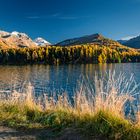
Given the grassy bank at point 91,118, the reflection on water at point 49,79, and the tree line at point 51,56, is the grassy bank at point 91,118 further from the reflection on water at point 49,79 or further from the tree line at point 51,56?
the tree line at point 51,56

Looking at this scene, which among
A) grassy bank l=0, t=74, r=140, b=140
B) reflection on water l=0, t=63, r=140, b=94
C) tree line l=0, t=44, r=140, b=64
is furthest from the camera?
tree line l=0, t=44, r=140, b=64

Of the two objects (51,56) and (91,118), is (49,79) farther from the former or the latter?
(51,56)

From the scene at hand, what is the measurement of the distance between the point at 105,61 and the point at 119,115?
187 meters

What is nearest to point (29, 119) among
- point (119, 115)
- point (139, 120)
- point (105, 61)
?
point (119, 115)

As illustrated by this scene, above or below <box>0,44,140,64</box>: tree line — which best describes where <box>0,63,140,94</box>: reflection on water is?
below

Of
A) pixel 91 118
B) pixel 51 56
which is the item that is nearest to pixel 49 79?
pixel 91 118

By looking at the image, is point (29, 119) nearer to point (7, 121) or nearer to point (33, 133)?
point (7, 121)

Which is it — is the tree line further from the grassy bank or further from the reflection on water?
the grassy bank

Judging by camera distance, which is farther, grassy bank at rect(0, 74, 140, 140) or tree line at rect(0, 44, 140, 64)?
tree line at rect(0, 44, 140, 64)

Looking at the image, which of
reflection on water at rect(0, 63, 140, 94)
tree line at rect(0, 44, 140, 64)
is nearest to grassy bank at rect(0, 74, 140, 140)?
reflection on water at rect(0, 63, 140, 94)

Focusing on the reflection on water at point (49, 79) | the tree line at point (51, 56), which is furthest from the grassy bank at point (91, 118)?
the tree line at point (51, 56)

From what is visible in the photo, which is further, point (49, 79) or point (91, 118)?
point (49, 79)

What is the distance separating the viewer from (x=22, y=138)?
8422 millimetres

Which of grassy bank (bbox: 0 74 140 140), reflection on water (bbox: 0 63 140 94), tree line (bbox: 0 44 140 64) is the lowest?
reflection on water (bbox: 0 63 140 94)
